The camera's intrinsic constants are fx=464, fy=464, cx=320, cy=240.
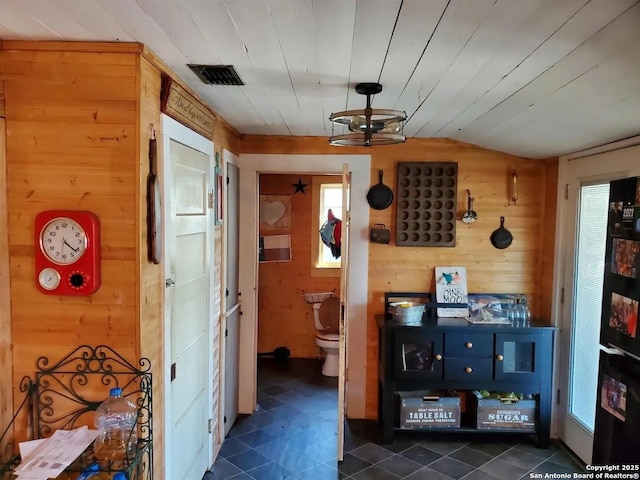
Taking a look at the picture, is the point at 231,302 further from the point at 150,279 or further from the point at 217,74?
the point at 217,74

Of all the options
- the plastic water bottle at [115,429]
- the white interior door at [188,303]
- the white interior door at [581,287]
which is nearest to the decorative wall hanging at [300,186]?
the white interior door at [188,303]

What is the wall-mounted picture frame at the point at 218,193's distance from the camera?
9.70 ft

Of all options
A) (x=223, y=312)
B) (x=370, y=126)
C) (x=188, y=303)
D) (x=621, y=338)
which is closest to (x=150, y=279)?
(x=188, y=303)

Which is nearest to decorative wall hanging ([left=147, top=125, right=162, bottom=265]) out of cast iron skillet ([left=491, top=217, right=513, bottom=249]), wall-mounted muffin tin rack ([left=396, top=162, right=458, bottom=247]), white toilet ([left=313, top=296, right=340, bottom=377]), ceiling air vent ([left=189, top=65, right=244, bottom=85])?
ceiling air vent ([left=189, top=65, right=244, bottom=85])

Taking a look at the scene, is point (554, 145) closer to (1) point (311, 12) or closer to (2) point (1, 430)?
(1) point (311, 12)

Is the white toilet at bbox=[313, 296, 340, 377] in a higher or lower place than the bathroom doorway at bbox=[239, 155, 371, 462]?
lower

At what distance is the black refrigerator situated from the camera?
1.84 metres

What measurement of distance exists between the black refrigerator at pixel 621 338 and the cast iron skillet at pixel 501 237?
148 cm

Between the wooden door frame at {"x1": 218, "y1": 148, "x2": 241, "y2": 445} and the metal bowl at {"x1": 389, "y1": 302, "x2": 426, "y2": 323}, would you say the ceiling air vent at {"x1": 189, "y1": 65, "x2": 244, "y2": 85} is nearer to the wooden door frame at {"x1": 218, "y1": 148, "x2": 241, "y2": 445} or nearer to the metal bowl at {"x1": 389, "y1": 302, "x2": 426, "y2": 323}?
the wooden door frame at {"x1": 218, "y1": 148, "x2": 241, "y2": 445}

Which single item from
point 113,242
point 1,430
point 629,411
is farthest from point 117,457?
point 629,411

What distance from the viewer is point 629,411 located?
73.6 inches

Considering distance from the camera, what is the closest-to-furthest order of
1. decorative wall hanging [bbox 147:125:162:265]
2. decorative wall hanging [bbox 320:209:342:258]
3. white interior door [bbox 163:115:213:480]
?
1. decorative wall hanging [bbox 147:125:162:265]
2. white interior door [bbox 163:115:213:480]
3. decorative wall hanging [bbox 320:209:342:258]

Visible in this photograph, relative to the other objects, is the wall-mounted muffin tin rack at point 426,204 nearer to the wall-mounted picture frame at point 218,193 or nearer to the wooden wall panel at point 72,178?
the wall-mounted picture frame at point 218,193

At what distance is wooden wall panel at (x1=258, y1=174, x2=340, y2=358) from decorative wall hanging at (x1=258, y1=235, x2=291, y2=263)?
0.04 metres
